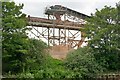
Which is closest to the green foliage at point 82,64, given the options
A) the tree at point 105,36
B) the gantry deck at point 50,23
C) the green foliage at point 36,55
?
the tree at point 105,36

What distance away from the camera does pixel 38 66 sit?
15.2 metres

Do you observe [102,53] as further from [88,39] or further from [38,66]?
[38,66]

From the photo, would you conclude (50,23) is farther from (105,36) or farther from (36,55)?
(36,55)

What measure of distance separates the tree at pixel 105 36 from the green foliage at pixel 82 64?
1.75 feet

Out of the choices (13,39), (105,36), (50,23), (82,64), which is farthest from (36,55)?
(50,23)

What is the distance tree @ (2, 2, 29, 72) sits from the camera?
13.8m

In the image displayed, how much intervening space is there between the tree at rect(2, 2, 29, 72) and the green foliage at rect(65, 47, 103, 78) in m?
2.74

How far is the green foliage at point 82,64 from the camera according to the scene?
1518cm

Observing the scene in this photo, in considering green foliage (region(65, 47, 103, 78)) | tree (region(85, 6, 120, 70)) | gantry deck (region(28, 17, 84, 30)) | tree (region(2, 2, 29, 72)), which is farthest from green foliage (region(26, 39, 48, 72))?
gantry deck (region(28, 17, 84, 30))

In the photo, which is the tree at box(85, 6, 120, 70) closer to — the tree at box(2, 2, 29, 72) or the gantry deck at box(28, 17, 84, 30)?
the gantry deck at box(28, 17, 84, 30)

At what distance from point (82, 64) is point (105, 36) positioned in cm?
220

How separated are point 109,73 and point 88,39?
97.9 inches

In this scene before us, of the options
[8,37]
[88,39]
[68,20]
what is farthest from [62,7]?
[8,37]

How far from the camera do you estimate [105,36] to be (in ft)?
54.1
